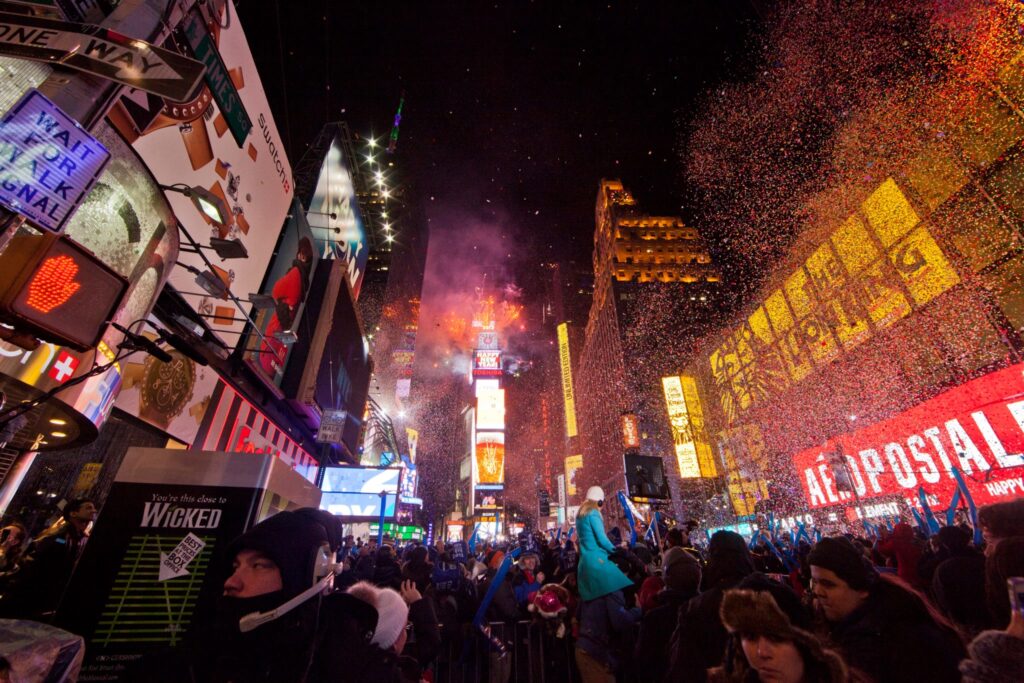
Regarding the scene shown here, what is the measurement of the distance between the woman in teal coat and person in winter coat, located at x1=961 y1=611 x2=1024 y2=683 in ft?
11.0

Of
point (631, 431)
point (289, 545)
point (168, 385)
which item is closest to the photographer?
point (289, 545)

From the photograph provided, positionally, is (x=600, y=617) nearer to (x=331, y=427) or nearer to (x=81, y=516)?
(x=81, y=516)

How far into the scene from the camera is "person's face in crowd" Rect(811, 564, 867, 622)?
7.74 feet

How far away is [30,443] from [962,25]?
3153cm

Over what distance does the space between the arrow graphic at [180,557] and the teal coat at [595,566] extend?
12.0 feet

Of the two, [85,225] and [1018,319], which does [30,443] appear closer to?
[85,225]

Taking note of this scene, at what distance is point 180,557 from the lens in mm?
2555

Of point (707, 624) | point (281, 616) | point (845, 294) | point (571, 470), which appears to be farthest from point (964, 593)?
point (571, 470)

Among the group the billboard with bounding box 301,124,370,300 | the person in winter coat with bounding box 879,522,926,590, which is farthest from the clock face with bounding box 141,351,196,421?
the person in winter coat with bounding box 879,522,926,590

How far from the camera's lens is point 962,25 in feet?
54.4

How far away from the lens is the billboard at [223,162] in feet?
21.7

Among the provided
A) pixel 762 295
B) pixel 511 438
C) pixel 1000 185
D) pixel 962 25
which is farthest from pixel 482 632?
pixel 511 438

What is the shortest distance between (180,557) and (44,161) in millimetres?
3745

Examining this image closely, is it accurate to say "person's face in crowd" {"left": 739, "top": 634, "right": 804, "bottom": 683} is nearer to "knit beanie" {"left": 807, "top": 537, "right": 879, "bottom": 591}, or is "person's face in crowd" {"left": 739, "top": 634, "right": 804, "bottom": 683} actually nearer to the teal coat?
"knit beanie" {"left": 807, "top": 537, "right": 879, "bottom": 591}
